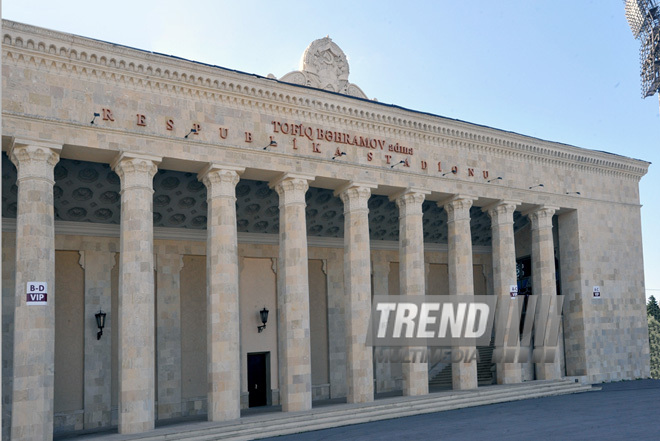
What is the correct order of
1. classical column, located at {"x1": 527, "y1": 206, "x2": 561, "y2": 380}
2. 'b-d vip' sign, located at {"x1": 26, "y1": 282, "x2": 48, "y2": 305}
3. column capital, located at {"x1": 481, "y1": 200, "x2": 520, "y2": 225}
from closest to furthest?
'b-d vip' sign, located at {"x1": 26, "y1": 282, "x2": 48, "y2": 305}
column capital, located at {"x1": 481, "y1": 200, "x2": 520, "y2": 225}
classical column, located at {"x1": 527, "y1": 206, "x2": 561, "y2": 380}

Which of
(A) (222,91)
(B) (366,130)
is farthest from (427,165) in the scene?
(A) (222,91)

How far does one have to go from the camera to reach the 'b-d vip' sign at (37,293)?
1534cm

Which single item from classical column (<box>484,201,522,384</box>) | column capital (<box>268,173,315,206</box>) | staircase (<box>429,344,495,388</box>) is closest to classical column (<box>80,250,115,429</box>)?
column capital (<box>268,173,315,206</box>)

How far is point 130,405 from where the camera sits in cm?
1638

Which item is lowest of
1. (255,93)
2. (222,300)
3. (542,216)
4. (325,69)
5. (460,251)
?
(222,300)

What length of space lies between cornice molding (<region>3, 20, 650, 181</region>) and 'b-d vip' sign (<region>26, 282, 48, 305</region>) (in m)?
5.63

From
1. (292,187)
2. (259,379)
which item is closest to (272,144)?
(292,187)

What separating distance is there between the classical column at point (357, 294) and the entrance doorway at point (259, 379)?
4.89 meters

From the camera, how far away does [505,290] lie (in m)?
25.2

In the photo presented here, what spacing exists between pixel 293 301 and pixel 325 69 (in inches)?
319

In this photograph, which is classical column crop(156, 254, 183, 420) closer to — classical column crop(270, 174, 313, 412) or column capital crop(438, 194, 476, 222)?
classical column crop(270, 174, 313, 412)

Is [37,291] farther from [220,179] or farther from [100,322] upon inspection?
[220,179]

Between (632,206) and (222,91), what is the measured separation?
21.2m

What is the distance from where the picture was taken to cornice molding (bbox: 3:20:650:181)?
16.5 metres
